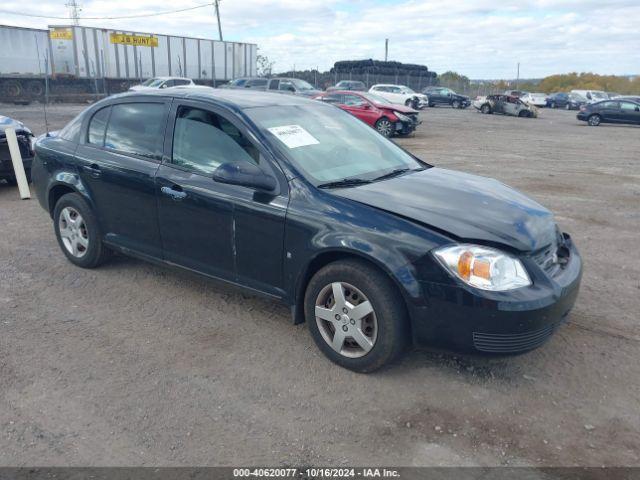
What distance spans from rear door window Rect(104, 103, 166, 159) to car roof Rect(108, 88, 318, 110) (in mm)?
120

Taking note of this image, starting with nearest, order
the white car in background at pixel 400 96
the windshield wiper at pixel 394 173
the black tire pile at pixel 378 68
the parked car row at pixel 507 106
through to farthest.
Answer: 1. the windshield wiper at pixel 394 173
2. the parked car row at pixel 507 106
3. the white car in background at pixel 400 96
4. the black tire pile at pixel 378 68

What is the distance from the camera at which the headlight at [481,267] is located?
10.2 feet

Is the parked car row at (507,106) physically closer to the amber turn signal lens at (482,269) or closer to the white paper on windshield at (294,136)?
the white paper on windshield at (294,136)

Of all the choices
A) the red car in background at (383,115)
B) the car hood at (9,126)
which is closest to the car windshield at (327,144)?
the car hood at (9,126)

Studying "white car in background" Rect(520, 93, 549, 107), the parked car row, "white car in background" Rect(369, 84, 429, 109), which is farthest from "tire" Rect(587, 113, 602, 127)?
"white car in background" Rect(520, 93, 549, 107)

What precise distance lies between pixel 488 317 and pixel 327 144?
1.81 m

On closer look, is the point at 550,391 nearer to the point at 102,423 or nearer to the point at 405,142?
the point at 102,423

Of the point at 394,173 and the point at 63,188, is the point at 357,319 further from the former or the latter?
the point at 63,188

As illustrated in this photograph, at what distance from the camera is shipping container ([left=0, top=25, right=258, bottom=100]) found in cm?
3052

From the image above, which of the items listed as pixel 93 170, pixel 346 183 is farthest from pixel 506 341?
pixel 93 170

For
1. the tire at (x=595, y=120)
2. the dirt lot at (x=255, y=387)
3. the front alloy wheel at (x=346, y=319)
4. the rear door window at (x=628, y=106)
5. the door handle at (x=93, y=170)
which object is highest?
the rear door window at (x=628, y=106)

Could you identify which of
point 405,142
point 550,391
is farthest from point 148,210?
point 405,142

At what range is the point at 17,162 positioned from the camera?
26.1 feet

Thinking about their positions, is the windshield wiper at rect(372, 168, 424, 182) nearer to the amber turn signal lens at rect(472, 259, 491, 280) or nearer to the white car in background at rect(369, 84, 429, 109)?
the amber turn signal lens at rect(472, 259, 491, 280)
